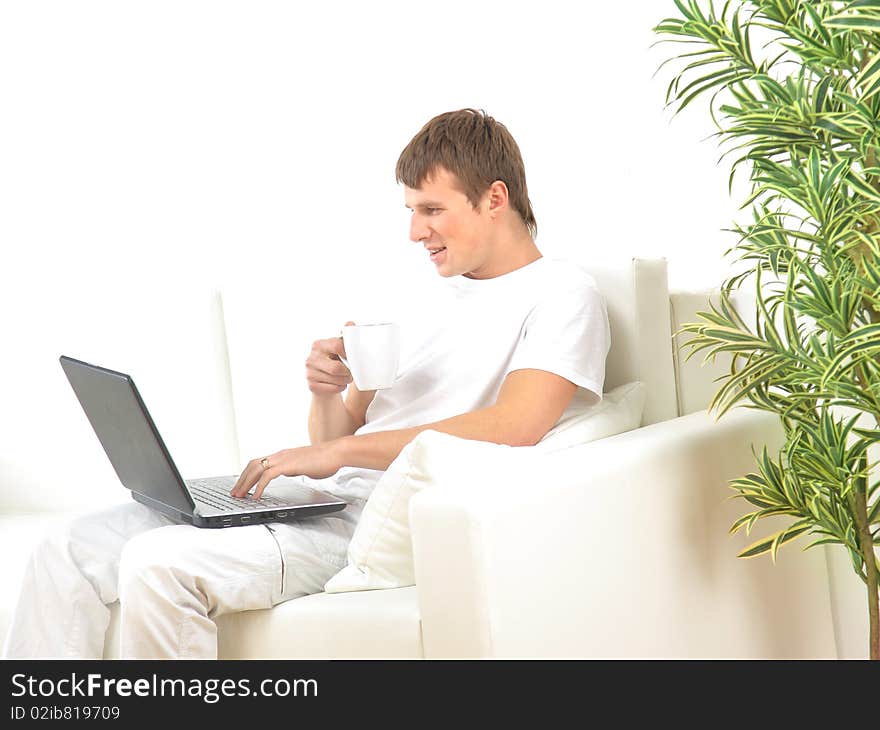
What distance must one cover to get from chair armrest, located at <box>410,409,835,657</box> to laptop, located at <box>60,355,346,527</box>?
0.42 m

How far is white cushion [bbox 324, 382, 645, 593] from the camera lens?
170 cm

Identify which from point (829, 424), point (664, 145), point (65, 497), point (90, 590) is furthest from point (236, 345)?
point (829, 424)

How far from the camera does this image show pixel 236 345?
258 cm

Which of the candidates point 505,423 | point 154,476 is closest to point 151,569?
point 154,476

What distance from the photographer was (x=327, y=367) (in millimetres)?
2145

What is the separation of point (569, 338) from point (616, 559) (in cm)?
44

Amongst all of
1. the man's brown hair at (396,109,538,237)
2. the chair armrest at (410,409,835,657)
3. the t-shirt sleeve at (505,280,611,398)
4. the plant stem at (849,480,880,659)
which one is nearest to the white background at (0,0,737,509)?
the man's brown hair at (396,109,538,237)

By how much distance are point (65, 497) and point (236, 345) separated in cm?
58

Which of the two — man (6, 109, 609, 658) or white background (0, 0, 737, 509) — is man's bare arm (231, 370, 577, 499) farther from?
white background (0, 0, 737, 509)

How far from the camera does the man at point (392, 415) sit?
1.72 meters

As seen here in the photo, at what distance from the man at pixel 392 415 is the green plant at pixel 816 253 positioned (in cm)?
32

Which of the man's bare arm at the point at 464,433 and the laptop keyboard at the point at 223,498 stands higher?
the man's bare arm at the point at 464,433

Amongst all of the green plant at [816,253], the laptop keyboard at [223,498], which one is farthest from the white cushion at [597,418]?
the laptop keyboard at [223,498]

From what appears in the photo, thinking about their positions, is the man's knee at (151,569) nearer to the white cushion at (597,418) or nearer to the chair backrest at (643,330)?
the white cushion at (597,418)
